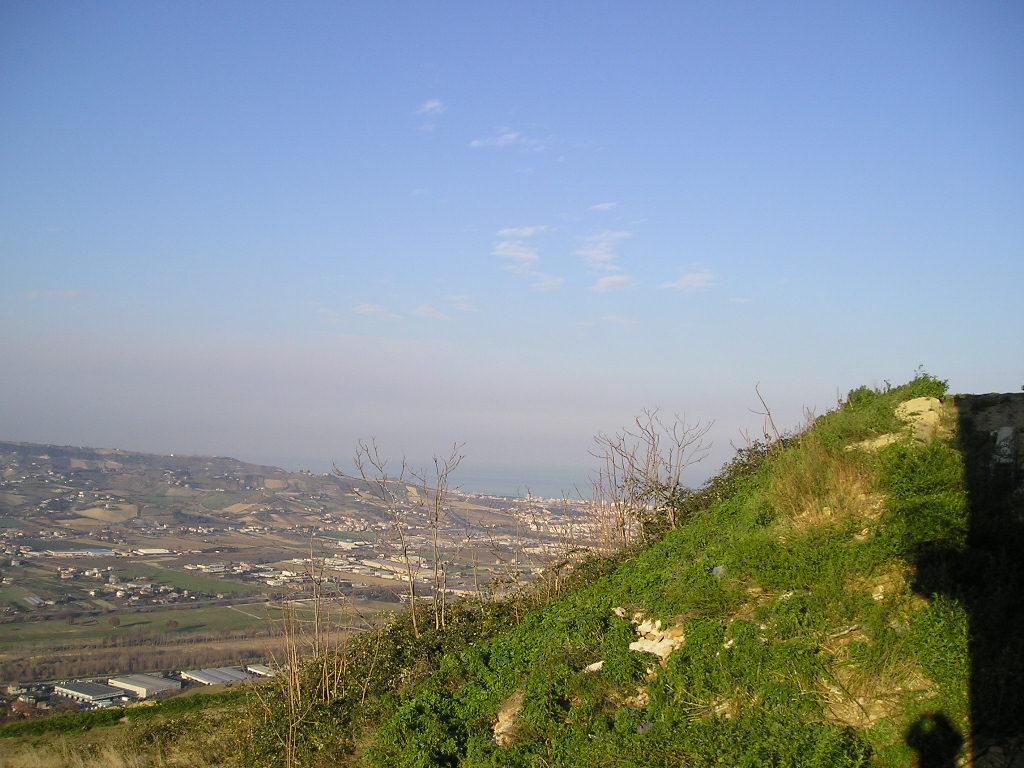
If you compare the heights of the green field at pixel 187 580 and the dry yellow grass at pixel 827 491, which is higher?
the dry yellow grass at pixel 827 491

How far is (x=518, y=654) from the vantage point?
342 inches

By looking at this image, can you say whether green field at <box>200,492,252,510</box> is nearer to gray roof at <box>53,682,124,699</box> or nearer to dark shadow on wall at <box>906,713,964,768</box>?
→ gray roof at <box>53,682,124,699</box>

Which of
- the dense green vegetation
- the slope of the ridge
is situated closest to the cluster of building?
the dense green vegetation

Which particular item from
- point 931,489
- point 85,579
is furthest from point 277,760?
point 85,579

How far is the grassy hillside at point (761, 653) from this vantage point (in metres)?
5.39

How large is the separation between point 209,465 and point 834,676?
58.3m

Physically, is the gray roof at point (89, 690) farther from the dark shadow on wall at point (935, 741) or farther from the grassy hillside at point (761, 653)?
the dark shadow on wall at point (935, 741)

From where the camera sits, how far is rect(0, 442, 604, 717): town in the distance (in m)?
13.1

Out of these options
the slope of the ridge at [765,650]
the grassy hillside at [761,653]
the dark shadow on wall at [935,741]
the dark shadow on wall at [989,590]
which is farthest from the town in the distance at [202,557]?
the dark shadow on wall at [935,741]

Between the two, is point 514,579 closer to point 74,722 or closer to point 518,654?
point 518,654

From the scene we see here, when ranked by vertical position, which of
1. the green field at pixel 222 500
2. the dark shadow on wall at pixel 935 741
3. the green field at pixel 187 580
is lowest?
the green field at pixel 187 580

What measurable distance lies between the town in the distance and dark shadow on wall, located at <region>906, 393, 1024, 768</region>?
258 inches

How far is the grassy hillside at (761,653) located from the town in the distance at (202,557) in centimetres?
203

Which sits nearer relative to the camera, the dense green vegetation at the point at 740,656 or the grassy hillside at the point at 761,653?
the grassy hillside at the point at 761,653
